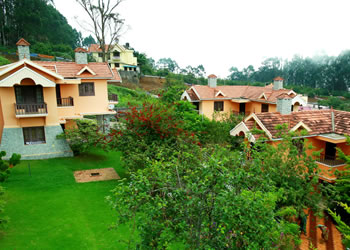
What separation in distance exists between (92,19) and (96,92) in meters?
14.6

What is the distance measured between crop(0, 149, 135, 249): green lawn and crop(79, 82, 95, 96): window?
6.86 meters

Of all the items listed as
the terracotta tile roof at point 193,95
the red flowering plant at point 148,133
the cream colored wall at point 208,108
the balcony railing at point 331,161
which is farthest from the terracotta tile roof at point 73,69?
the balcony railing at point 331,161

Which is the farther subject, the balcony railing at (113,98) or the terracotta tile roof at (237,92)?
the terracotta tile roof at (237,92)

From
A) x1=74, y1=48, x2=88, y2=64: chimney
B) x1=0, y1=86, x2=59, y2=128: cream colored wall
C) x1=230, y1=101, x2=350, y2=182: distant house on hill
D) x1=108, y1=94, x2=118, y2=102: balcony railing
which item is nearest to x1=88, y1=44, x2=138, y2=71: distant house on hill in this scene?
x1=108, y1=94, x2=118, y2=102: balcony railing

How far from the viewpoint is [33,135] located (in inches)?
762

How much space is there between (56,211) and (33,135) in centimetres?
873

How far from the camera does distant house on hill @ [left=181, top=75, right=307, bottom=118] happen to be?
30.6 metres

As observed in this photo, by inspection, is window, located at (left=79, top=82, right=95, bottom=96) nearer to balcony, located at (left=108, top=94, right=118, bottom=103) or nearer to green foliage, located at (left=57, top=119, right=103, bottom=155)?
balcony, located at (left=108, top=94, right=118, bottom=103)

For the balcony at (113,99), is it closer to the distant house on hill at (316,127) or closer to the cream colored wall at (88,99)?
the cream colored wall at (88,99)

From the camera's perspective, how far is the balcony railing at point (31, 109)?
59.9 ft

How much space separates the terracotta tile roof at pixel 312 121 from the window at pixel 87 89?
13.1 meters

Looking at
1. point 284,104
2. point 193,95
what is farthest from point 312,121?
point 193,95

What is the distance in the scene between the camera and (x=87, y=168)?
60.4 ft

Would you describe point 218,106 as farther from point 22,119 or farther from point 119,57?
point 119,57
